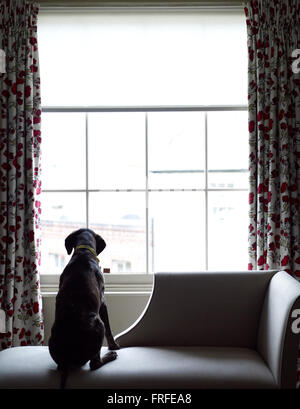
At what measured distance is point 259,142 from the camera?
279 centimetres

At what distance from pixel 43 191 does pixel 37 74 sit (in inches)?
35.3

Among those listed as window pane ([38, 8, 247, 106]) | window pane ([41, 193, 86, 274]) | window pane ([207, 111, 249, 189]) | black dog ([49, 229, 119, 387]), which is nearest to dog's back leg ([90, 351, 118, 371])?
black dog ([49, 229, 119, 387])

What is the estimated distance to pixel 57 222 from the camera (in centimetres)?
317

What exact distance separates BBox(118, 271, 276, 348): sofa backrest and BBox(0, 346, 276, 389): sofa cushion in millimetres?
213

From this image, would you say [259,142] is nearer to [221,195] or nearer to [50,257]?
[221,195]

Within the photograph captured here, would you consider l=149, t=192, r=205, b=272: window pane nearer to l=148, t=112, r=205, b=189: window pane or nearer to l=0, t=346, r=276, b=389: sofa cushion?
l=148, t=112, r=205, b=189: window pane

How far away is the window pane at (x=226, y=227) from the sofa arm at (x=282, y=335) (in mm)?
1086

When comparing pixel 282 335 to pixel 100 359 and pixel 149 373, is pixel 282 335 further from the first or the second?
pixel 100 359

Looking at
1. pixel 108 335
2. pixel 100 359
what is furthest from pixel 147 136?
pixel 100 359

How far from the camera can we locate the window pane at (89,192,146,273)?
3.13 m

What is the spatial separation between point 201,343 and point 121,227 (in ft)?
4.13

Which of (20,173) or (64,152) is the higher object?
(64,152)

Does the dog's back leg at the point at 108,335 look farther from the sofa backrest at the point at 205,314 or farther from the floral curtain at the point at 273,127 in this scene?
the floral curtain at the point at 273,127
